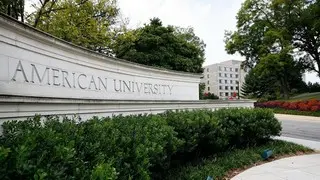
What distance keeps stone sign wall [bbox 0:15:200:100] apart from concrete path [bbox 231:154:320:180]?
4.08m

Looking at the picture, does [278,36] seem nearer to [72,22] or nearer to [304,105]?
[304,105]

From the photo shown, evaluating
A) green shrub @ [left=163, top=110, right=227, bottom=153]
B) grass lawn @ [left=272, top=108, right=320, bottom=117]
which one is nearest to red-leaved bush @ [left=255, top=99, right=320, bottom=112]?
grass lawn @ [left=272, top=108, right=320, bottom=117]

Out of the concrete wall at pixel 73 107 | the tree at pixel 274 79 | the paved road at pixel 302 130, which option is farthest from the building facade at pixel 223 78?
the concrete wall at pixel 73 107

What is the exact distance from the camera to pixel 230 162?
295 inches

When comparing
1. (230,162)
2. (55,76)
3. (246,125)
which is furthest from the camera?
(246,125)

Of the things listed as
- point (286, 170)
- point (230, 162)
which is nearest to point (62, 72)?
point (230, 162)

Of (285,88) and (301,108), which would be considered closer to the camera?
(301,108)

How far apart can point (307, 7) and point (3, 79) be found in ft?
131

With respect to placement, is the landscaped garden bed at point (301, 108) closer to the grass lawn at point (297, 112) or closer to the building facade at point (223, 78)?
the grass lawn at point (297, 112)

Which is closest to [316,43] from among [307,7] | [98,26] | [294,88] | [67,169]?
[307,7]

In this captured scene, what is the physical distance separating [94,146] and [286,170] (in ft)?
17.1

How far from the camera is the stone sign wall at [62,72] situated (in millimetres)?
5156

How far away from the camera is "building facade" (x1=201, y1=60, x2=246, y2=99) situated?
4242 inches

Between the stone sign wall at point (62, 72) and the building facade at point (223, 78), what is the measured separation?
9733 cm
